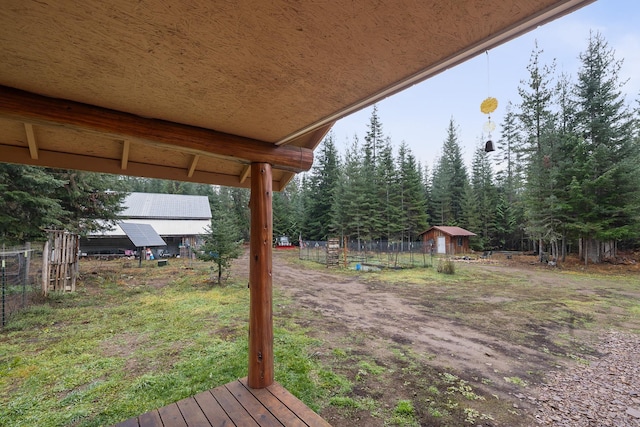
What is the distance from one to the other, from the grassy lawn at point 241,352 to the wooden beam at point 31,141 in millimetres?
2481

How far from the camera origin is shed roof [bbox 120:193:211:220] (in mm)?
21297

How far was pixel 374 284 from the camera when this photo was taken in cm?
1012

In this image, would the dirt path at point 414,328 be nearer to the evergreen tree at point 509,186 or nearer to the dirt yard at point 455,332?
the dirt yard at point 455,332

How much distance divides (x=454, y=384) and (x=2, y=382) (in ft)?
18.0

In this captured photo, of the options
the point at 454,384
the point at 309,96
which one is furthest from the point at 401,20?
the point at 454,384

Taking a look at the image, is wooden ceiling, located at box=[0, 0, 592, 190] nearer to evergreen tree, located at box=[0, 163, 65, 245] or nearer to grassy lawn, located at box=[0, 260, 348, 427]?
grassy lawn, located at box=[0, 260, 348, 427]

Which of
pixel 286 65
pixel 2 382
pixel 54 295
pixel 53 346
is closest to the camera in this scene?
pixel 286 65

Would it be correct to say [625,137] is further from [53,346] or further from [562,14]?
[53,346]

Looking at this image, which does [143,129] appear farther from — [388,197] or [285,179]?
[388,197]

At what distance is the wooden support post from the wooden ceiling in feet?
1.64

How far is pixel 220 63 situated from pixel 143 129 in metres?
1.02

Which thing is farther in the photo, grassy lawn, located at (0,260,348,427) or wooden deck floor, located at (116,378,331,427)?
grassy lawn, located at (0,260,348,427)

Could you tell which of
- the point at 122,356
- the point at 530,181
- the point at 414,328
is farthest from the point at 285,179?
the point at 530,181

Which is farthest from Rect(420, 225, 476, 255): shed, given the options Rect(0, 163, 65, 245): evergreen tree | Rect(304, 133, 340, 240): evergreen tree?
Rect(0, 163, 65, 245): evergreen tree
